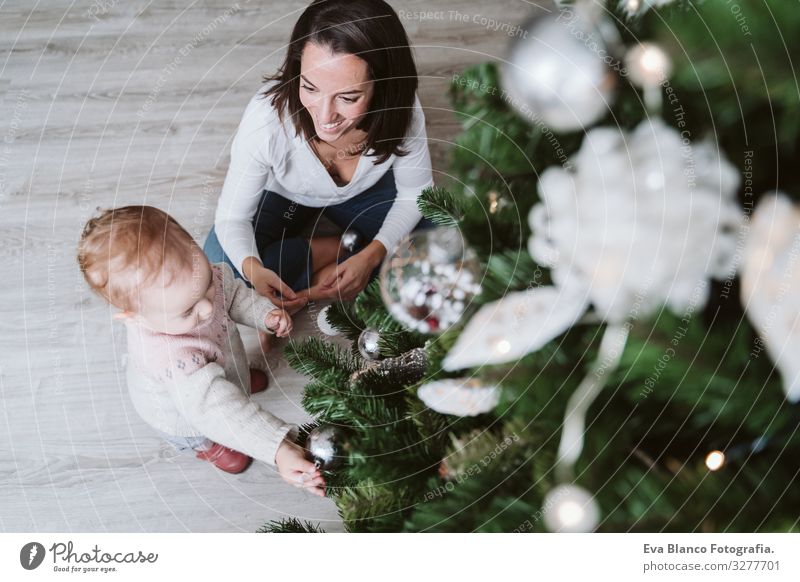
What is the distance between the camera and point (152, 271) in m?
0.42

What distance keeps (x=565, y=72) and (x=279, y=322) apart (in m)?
0.28

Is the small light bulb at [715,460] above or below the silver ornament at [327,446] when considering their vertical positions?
above

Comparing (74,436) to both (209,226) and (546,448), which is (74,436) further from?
(546,448)

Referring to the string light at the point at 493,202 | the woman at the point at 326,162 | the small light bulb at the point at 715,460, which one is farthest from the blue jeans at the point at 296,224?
the small light bulb at the point at 715,460

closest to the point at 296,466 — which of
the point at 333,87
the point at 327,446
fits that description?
the point at 327,446

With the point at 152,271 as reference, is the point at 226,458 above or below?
below

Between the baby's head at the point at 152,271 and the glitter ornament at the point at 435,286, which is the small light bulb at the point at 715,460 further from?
the baby's head at the point at 152,271

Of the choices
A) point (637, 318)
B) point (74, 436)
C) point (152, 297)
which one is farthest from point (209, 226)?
point (637, 318)

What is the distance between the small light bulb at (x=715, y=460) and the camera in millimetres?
361

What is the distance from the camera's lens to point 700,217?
33cm

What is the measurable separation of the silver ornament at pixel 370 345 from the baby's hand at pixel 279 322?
0.09 m

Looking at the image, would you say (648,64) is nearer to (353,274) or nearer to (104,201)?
(353,274)

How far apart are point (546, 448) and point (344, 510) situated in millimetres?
137

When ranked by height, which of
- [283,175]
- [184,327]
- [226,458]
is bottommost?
[226,458]
